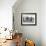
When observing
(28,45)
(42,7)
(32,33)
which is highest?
(42,7)

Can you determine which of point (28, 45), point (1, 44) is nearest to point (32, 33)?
point (28, 45)

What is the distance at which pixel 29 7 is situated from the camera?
4.99 metres

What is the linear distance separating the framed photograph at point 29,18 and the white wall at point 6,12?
2.97 ft

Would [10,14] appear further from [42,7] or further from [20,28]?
[42,7]

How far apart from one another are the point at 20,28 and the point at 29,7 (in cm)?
99

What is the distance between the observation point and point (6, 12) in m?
4.13

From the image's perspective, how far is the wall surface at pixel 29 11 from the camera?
195 inches

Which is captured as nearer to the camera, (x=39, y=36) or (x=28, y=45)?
(x=28, y=45)

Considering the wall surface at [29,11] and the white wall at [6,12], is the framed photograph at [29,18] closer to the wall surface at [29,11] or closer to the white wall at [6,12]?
the wall surface at [29,11]

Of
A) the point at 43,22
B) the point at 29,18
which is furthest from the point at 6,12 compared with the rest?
the point at 43,22

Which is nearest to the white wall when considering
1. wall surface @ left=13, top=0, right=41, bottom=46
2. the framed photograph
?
wall surface @ left=13, top=0, right=41, bottom=46

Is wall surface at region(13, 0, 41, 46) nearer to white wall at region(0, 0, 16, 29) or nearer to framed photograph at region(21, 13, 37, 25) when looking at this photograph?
framed photograph at region(21, 13, 37, 25)

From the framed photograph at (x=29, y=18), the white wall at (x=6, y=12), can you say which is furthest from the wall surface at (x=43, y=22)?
the white wall at (x=6, y=12)

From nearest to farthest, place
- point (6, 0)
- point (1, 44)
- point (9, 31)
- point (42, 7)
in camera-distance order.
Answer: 1. point (1, 44)
2. point (9, 31)
3. point (6, 0)
4. point (42, 7)
